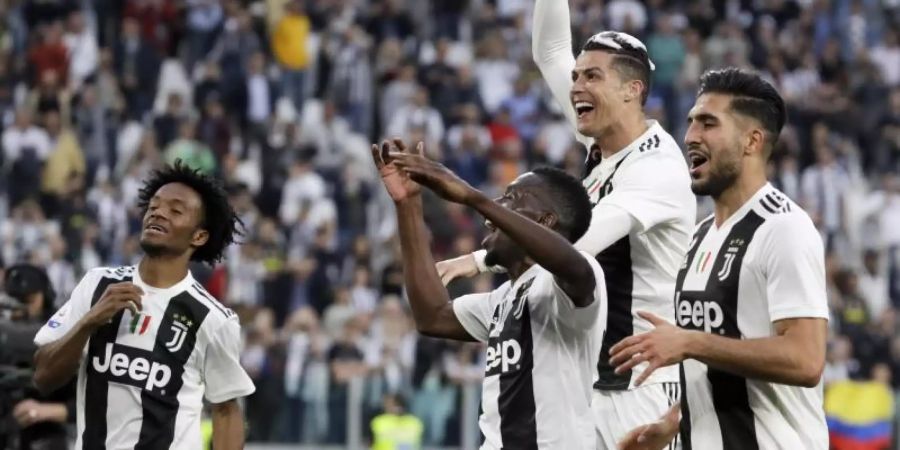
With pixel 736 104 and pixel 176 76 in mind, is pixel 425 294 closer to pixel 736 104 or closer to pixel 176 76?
pixel 736 104

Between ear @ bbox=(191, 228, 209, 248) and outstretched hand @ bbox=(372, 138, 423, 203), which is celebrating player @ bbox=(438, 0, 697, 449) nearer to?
outstretched hand @ bbox=(372, 138, 423, 203)

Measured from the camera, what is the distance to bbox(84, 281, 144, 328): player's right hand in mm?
7051

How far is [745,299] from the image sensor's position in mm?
6273

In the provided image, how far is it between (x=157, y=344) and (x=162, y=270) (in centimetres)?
35

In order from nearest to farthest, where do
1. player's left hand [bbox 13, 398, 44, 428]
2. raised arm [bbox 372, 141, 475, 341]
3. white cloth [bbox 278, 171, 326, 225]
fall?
raised arm [bbox 372, 141, 475, 341]
player's left hand [bbox 13, 398, 44, 428]
white cloth [bbox 278, 171, 326, 225]

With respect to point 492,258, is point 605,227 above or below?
above

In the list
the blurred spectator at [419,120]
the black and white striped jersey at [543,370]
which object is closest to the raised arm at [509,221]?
the black and white striped jersey at [543,370]

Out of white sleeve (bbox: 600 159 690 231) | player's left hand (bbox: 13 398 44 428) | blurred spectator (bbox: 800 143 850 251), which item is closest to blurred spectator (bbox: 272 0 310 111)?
blurred spectator (bbox: 800 143 850 251)

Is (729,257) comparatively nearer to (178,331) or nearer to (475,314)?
(475,314)

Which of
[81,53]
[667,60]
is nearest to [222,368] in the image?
[81,53]

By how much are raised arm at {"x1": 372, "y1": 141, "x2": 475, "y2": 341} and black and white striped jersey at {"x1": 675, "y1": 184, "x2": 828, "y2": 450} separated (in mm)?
899

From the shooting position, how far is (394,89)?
21703mm

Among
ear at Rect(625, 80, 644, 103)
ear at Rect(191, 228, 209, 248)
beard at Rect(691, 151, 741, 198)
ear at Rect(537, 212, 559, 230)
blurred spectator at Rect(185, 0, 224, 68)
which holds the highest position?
blurred spectator at Rect(185, 0, 224, 68)

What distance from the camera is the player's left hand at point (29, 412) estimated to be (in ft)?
30.7
